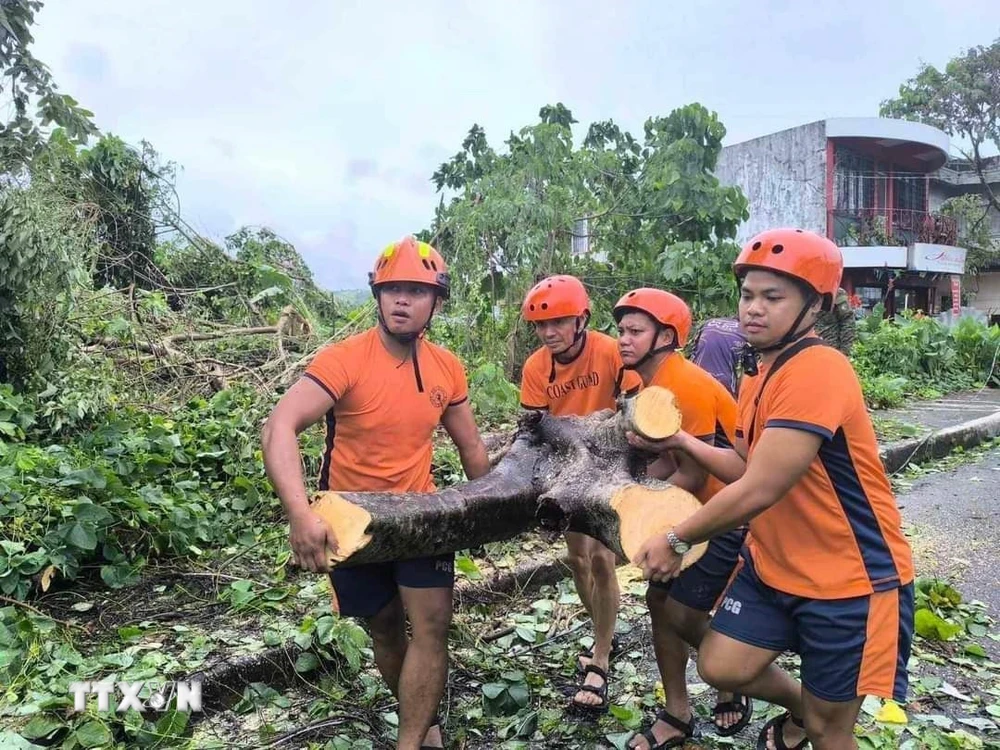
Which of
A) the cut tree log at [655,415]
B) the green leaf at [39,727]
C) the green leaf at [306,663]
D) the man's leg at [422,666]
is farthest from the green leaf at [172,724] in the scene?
the cut tree log at [655,415]

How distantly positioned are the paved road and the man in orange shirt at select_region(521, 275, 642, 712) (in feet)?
8.07

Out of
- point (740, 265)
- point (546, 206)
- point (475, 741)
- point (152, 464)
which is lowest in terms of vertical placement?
point (475, 741)

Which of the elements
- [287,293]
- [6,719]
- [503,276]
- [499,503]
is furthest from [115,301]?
[499,503]

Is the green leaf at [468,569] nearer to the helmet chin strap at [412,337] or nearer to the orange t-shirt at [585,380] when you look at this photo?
the orange t-shirt at [585,380]

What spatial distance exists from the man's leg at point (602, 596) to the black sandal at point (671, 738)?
0.41 metres

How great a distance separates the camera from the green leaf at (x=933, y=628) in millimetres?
3783

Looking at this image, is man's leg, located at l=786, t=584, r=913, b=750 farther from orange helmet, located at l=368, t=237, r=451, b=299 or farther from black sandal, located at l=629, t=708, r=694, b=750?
orange helmet, located at l=368, t=237, r=451, b=299

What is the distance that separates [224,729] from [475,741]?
1037 millimetres

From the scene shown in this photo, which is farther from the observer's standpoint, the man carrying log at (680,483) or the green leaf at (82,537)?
the green leaf at (82,537)

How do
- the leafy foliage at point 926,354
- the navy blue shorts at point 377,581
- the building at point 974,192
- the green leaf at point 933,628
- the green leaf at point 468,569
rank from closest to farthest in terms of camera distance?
the navy blue shorts at point 377,581 → the green leaf at point 933,628 → the green leaf at point 468,569 → the leafy foliage at point 926,354 → the building at point 974,192

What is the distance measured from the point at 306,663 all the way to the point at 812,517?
2.34 meters

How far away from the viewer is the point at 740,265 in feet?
7.81

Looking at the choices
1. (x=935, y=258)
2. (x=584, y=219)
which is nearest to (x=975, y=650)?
(x=584, y=219)

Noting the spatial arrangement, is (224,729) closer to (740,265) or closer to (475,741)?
(475,741)
